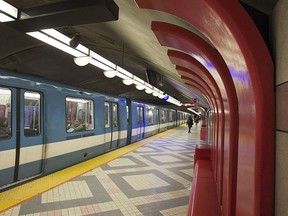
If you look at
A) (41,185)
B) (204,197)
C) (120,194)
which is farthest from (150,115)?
(204,197)

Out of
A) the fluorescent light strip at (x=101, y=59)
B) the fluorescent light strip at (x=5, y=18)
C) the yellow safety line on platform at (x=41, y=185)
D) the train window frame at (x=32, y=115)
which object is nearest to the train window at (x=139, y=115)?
the yellow safety line on platform at (x=41, y=185)

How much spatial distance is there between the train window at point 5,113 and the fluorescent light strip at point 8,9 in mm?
1763

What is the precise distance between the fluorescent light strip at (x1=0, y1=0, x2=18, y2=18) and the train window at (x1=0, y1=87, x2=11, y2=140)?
176 centimetres

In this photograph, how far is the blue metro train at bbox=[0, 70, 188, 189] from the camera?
14.3 feet

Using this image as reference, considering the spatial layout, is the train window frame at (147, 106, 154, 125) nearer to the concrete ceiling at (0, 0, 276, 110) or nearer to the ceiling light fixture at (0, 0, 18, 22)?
the concrete ceiling at (0, 0, 276, 110)

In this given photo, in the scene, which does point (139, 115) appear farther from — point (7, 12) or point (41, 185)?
point (7, 12)

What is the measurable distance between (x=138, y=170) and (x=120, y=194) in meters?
1.88

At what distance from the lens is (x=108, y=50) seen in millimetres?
8867

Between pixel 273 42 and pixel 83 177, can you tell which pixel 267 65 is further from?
pixel 83 177

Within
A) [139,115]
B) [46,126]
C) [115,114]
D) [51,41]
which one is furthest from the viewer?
[139,115]

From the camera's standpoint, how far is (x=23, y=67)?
36.5ft

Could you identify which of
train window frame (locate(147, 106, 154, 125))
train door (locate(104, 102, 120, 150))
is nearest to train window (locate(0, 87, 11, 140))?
train door (locate(104, 102, 120, 150))

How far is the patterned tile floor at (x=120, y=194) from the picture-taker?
12.6 feet

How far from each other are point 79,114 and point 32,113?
183 cm
